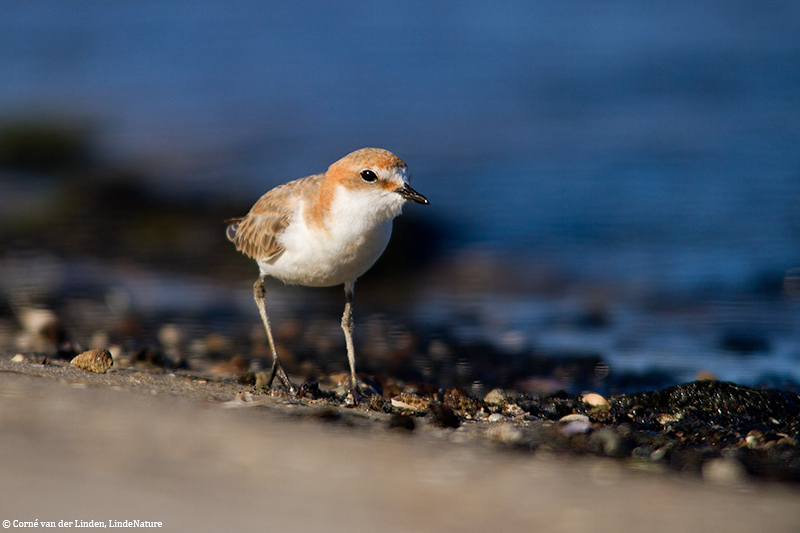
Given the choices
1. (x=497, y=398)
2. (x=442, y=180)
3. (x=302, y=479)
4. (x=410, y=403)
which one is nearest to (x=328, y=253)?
(x=410, y=403)

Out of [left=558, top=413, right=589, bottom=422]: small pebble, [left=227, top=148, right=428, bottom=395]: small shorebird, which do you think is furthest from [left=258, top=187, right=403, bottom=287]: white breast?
[left=558, top=413, right=589, bottom=422]: small pebble

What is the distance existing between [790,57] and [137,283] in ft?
43.9

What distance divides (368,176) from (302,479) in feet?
6.46

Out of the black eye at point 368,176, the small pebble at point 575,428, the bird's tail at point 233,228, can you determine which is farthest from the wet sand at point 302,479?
the bird's tail at point 233,228

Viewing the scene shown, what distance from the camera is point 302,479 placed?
2.93m

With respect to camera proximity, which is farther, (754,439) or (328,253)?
(328,253)

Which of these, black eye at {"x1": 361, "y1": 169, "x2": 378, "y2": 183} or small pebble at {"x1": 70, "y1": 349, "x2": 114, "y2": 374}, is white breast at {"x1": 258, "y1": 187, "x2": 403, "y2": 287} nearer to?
black eye at {"x1": 361, "y1": 169, "x2": 378, "y2": 183}

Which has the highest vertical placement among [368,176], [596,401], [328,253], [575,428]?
[368,176]

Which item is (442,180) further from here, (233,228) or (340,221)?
(340,221)

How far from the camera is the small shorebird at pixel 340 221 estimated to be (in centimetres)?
437

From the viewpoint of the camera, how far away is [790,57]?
1512 cm

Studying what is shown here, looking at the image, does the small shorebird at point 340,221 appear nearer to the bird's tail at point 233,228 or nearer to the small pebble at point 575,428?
the bird's tail at point 233,228

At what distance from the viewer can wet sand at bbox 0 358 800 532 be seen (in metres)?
2.59

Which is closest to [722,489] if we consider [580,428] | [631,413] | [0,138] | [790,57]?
[580,428]
